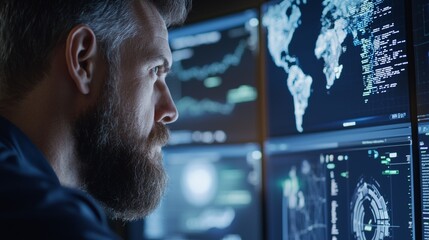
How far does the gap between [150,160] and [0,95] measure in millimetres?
337

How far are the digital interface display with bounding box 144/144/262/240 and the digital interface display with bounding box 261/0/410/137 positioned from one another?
217mm

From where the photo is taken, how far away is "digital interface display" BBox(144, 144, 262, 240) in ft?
5.01

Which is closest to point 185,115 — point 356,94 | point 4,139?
point 356,94

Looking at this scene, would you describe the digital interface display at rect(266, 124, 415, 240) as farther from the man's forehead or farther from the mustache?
the man's forehead

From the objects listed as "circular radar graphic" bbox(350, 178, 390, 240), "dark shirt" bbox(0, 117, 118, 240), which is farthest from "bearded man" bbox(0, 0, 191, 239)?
"circular radar graphic" bbox(350, 178, 390, 240)

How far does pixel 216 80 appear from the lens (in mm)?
1647

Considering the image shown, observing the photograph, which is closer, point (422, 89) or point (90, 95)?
point (422, 89)

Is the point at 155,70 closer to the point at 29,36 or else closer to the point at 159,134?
the point at 159,134

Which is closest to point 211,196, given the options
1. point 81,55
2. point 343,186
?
point 343,186

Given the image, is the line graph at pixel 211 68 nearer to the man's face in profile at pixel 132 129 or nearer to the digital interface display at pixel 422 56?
the man's face in profile at pixel 132 129

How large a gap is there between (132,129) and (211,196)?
20.1 inches

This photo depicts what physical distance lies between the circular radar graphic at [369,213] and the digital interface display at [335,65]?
13 cm

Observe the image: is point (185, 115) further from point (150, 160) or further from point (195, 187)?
point (150, 160)

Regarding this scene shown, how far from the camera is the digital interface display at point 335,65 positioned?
1038 millimetres
